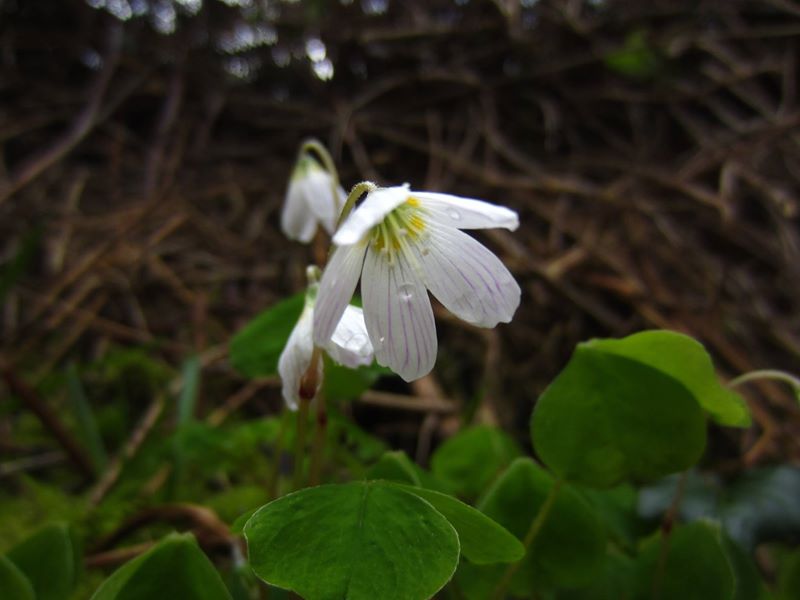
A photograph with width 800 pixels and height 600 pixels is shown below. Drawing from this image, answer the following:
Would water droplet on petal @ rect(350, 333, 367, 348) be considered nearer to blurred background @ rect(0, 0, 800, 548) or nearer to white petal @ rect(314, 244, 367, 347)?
white petal @ rect(314, 244, 367, 347)

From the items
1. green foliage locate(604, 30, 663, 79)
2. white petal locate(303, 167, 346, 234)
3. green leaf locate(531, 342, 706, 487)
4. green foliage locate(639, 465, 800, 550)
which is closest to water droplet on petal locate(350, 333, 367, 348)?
green leaf locate(531, 342, 706, 487)

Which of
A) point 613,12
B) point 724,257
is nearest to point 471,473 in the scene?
point 724,257

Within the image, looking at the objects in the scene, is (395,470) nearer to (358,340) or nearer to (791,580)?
(358,340)

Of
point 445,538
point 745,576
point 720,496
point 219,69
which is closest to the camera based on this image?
point 445,538

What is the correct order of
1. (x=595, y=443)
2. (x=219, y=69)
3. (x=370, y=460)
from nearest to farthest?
(x=595, y=443) < (x=370, y=460) < (x=219, y=69)

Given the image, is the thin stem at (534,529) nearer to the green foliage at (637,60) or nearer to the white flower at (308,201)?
the white flower at (308,201)

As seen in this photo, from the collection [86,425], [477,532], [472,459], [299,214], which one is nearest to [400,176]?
[299,214]

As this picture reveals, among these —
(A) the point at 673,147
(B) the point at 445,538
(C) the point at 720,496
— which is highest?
(B) the point at 445,538

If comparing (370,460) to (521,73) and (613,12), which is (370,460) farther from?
(613,12)
